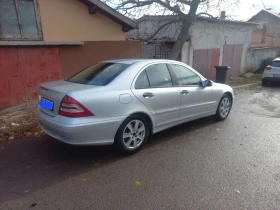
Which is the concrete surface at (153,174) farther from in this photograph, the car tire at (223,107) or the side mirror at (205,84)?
the side mirror at (205,84)

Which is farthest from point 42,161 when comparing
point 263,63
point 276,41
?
point 276,41

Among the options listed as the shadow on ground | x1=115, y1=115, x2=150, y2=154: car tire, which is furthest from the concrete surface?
x1=115, y1=115, x2=150, y2=154: car tire

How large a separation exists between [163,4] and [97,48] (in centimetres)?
359

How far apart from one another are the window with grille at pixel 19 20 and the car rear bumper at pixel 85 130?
3701 mm

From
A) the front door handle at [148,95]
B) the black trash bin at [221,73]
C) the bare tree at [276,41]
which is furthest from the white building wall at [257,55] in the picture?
the front door handle at [148,95]

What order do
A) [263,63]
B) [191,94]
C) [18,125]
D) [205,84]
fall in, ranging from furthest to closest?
[263,63]
[18,125]
[205,84]
[191,94]

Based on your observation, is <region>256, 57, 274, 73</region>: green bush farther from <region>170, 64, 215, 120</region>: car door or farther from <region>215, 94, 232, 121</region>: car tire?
<region>170, 64, 215, 120</region>: car door

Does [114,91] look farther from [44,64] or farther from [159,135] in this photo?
[44,64]

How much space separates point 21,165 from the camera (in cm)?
327

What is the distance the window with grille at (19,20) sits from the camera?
5.62 meters

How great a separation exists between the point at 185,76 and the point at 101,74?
172cm

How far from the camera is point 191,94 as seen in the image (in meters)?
4.30

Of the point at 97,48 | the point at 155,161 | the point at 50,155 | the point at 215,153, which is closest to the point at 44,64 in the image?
the point at 97,48

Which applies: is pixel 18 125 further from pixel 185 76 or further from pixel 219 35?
pixel 219 35
